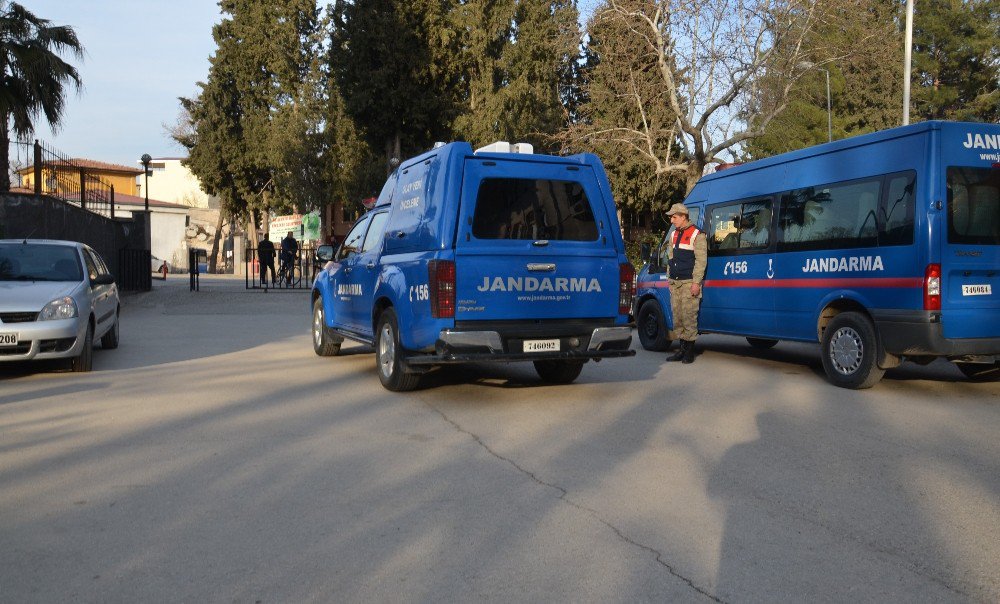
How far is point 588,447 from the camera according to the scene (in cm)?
643

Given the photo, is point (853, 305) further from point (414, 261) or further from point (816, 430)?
point (414, 261)

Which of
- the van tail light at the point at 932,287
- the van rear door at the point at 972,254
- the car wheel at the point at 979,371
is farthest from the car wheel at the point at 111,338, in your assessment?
the car wheel at the point at 979,371

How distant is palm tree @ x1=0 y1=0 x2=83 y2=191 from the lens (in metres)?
18.5

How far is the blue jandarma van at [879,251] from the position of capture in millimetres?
8359

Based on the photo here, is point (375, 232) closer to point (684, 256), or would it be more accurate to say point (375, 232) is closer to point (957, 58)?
point (684, 256)

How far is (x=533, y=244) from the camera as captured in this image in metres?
8.30

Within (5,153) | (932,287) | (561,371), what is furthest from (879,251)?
(5,153)

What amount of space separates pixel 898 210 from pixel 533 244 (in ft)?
11.9

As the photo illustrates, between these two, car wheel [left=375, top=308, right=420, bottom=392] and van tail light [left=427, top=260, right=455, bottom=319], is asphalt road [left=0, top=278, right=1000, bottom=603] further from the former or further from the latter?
van tail light [left=427, top=260, right=455, bottom=319]

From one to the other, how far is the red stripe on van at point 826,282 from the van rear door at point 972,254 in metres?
0.35

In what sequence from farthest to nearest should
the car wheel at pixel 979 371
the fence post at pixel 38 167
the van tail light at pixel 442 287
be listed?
1. the fence post at pixel 38 167
2. the car wheel at pixel 979 371
3. the van tail light at pixel 442 287

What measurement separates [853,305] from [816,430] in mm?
2724

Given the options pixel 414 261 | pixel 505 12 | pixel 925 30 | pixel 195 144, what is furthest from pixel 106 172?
pixel 414 261

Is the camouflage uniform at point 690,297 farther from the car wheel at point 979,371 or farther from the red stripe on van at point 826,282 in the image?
the car wheel at point 979,371
